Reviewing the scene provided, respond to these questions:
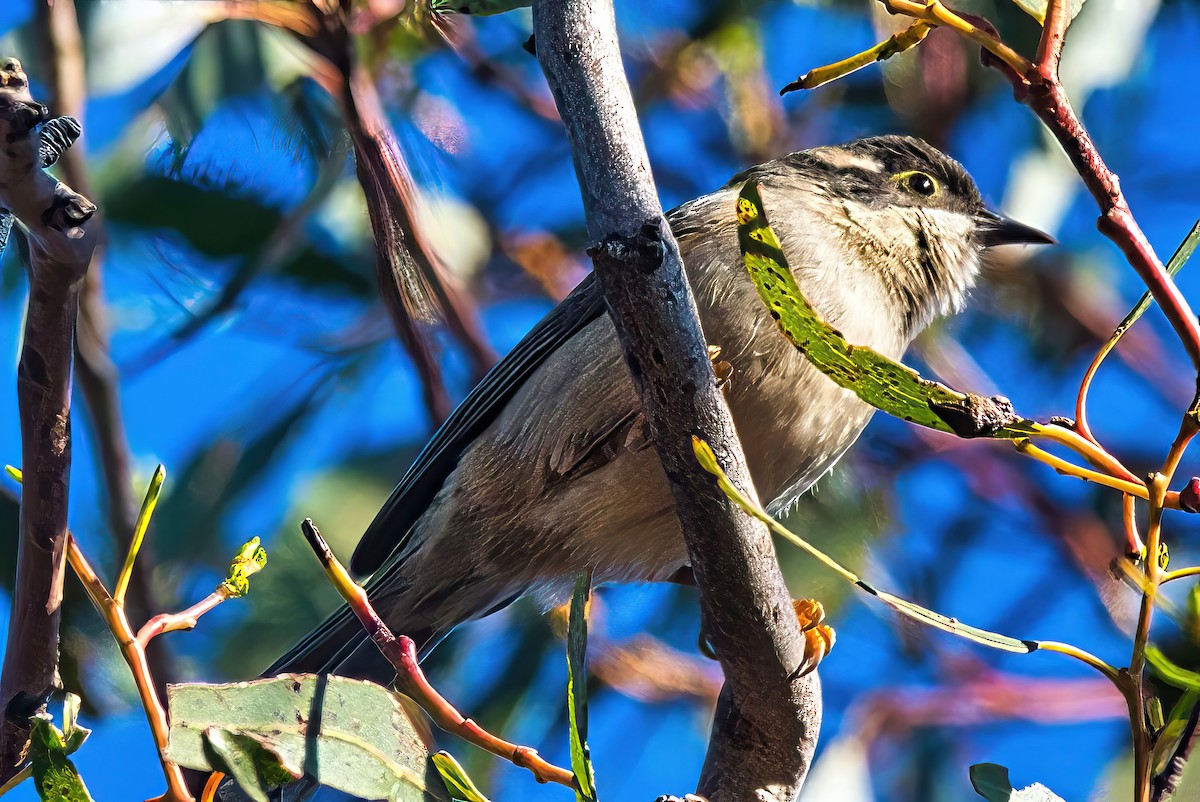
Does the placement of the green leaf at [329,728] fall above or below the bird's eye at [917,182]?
below

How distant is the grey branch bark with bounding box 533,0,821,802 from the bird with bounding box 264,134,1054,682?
2.15 feet

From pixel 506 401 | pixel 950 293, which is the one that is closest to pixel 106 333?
pixel 506 401

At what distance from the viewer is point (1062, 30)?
0.89 m

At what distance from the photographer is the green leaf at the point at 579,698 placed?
3.33 ft

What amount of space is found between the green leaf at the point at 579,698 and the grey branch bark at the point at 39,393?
0.55 m

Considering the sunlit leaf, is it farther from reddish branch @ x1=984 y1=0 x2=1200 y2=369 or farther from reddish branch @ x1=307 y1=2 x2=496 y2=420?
reddish branch @ x1=307 y1=2 x2=496 y2=420

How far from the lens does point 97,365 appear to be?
2369 mm

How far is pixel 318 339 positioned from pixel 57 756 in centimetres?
176

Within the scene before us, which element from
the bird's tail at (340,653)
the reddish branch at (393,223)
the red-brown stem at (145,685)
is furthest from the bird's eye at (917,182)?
the red-brown stem at (145,685)

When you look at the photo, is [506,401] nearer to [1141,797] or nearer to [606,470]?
[606,470]

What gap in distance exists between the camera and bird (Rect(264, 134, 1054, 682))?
1896 millimetres

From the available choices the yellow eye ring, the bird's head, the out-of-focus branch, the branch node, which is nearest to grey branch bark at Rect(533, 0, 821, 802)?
the branch node

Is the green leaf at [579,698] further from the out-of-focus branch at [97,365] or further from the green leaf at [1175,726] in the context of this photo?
the out-of-focus branch at [97,365]

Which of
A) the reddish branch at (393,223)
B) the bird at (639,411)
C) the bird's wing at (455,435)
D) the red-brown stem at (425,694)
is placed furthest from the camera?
the reddish branch at (393,223)
